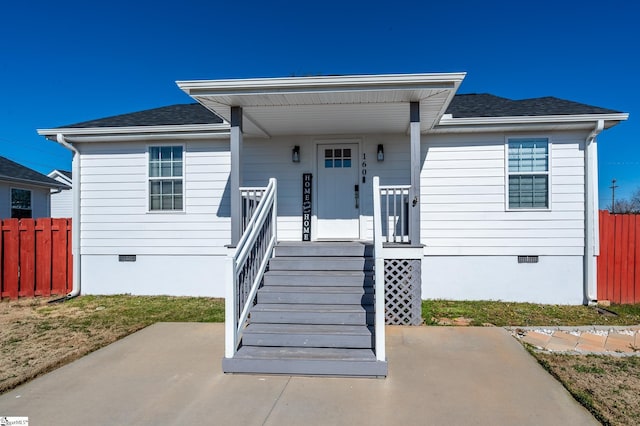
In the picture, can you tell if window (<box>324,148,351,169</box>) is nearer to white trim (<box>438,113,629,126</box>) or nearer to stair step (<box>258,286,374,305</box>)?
white trim (<box>438,113,629,126</box>)

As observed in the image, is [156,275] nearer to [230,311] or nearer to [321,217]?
[321,217]

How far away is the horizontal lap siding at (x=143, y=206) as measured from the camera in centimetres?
716

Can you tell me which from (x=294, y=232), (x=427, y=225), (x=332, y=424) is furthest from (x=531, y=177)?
(x=332, y=424)

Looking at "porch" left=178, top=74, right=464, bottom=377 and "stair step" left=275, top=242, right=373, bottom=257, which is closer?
"porch" left=178, top=74, right=464, bottom=377

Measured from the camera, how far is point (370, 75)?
14.9 ft

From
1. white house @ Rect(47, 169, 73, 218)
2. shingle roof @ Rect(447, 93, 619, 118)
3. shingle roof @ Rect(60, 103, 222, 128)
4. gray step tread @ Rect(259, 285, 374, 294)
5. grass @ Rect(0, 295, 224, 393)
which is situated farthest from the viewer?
white house @ Rect(47, 169, 73, 218)

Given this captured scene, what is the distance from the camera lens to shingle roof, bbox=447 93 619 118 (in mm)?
6355

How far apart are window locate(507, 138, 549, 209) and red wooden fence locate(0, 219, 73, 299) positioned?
9.05m

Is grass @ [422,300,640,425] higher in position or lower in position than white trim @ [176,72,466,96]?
lower

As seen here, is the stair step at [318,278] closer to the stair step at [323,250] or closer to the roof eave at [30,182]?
the stair step at [323,250]

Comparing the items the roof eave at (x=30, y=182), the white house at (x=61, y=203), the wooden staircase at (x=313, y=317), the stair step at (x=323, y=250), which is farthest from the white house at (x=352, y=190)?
the white house at (x=61, y=203)


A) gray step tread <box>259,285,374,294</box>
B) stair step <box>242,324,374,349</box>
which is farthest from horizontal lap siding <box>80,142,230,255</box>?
stair step <box>242,324,374,349</box>

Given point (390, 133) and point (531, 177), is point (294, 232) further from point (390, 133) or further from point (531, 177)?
point (531, 177)

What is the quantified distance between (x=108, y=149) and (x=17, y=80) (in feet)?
51.0
